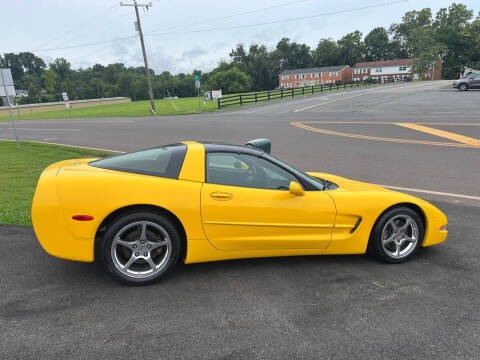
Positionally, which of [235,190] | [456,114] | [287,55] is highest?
[287,55]

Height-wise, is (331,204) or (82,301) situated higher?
(331,204)

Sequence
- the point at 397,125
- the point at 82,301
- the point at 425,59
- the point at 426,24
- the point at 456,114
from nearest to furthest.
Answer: the point at 82,301, the point at 397,125, the point at 456,114, the point at 425,59, the point at 426,24

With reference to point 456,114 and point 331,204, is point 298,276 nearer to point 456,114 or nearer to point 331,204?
point 331,204

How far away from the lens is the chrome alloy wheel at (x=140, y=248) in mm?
3289

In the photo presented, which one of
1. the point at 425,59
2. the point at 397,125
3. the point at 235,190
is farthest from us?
the point at 425,59

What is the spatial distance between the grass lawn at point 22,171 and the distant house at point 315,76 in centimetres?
10304

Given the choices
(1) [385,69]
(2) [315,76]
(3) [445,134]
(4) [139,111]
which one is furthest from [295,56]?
(3) [445,134]

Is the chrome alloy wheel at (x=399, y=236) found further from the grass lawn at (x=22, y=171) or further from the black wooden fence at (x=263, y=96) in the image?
the black wooden fence at (x=263, y=96)

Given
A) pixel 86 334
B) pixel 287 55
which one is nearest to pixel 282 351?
pixel 86 334

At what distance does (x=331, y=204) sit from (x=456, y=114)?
757 inches

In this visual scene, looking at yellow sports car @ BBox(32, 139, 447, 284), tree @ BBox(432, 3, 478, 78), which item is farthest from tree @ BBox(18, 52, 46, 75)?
yellow sports car @ BBox(32, 139, 447, 284)

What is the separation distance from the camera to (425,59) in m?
87.0

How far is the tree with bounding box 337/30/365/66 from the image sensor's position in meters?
128

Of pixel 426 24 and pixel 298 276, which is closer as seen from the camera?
pixel 298 276
